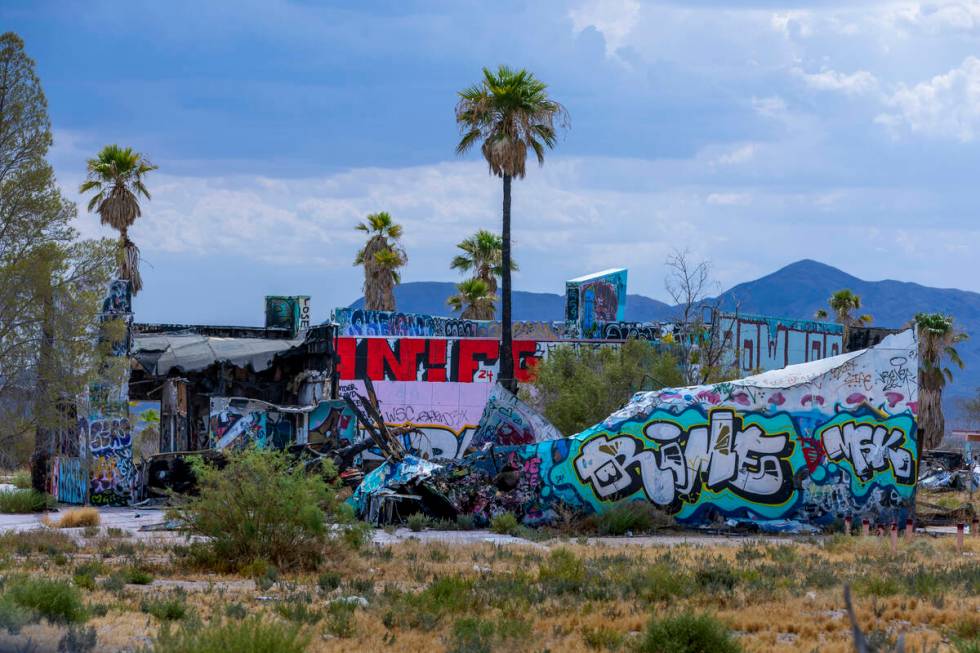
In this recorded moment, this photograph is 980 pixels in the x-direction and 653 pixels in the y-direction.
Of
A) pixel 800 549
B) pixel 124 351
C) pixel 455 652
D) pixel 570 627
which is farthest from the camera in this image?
pixel 124 351

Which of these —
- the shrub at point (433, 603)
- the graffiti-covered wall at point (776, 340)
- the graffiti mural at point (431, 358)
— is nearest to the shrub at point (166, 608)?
the shrub at point (433, 603)

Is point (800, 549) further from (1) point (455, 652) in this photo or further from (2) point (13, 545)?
(2) point (13, 545)

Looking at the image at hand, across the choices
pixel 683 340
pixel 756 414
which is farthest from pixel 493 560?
pixel 683 340

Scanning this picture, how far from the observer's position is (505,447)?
85.8ft

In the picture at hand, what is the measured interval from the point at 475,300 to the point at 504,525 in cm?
3482

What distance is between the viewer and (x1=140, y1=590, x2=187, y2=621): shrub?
1238cm

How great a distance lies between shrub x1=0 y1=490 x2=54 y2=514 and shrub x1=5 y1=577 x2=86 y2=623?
17.1m

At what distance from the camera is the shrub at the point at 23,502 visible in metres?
28.2

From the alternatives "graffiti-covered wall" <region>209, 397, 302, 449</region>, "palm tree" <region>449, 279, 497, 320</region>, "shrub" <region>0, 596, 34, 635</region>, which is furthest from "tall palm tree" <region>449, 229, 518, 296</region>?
"shrub" <region>0, 596, 34, 635</region>

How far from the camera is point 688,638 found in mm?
11078

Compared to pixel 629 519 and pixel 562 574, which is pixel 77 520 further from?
pixel 562 574

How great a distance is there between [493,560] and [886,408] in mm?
11861

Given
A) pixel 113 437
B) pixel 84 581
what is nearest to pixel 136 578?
pixel 84 581

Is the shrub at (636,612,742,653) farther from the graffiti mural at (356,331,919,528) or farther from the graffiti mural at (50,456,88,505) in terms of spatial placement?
the graffiti mural at (50,456,88,505)
